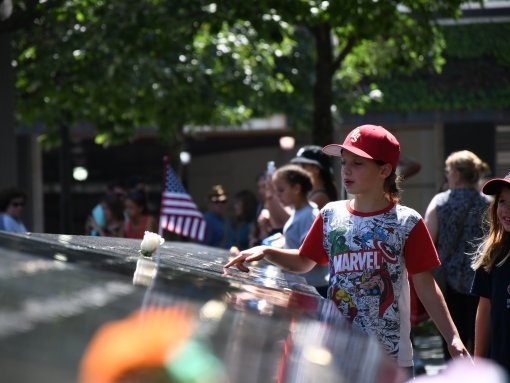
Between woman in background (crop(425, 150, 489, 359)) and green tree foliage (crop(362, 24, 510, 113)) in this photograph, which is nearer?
woman in background (crop(425, 150, 489, 359))

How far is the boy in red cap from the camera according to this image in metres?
4.20

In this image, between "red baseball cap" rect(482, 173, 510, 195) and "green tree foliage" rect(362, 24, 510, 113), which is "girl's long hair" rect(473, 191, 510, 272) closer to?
"red baseball cap" rect(482, 173, 510, 195)

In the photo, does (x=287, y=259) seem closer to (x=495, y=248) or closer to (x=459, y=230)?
(x=495, y=248)

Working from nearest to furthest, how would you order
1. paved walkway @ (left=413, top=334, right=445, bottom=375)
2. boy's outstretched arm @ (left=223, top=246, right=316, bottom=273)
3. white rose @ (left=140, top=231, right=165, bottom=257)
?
white rose @ (left=140, top=231, right=165, bottom=257) < boy's outstretched arm @ (left=223, top=246, right=316, bottom=273) < paved walkway @ (left=413, top=334, right=445, bottom=375)

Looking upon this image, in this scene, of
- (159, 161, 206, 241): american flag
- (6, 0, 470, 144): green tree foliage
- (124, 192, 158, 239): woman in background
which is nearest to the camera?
(124, 192, 158, 239): woman in background

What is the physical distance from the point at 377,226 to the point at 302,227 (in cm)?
212

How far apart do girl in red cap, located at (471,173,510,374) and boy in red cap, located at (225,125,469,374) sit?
0.67 ft

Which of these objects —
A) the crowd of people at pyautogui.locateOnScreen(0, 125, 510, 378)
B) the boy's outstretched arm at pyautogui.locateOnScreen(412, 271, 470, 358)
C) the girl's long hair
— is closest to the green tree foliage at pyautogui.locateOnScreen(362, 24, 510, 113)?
the girl's long hair

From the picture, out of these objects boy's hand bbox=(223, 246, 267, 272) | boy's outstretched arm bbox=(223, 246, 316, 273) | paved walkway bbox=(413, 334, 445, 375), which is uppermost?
boy's hand bbox=(223, 246, 267, 272)

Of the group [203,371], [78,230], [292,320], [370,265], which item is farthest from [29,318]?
[78,230]

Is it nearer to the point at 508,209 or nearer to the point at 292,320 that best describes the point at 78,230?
the point at 508,209

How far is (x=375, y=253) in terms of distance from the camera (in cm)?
423

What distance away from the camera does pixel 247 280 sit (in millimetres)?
3227

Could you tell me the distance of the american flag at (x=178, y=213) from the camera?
12.9m
